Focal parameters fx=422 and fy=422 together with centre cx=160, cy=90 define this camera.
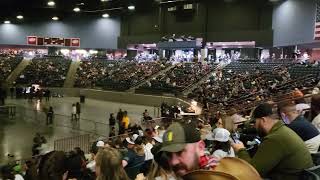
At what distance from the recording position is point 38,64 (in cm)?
4678

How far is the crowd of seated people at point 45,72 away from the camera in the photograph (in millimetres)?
42003

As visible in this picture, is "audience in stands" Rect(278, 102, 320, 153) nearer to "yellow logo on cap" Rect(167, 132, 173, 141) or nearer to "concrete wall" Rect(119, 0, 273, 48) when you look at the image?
"yellow logo on cap" Rect(167, 132, 173, 141)

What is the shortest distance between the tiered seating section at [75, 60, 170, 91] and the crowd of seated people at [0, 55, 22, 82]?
7.15 metres

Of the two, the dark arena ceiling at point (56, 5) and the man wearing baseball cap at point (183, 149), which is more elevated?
the dark arena ceiling at point (56, 5)

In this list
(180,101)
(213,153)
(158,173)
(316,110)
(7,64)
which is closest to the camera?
(158,173)

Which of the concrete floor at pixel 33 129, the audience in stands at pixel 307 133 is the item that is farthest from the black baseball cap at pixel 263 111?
the concrete floor at pixel 33 129

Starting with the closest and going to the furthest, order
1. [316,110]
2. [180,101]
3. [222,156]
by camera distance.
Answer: [222,156], [316,110], [180,101]

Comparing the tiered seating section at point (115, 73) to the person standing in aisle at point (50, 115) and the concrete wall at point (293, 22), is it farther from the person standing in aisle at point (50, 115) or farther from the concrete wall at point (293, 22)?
the person standing in aisle at point (50, 115)

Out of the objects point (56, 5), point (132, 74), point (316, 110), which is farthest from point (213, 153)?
point (56, 5)

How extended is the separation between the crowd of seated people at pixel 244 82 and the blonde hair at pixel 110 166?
51.0 ft

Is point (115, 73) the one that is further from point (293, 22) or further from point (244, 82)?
point (244, 82)

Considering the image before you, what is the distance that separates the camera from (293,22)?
32.8 meters

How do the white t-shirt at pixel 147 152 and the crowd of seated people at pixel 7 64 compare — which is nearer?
the white t-shirt at pixel 147 152

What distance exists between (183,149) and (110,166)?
55.3 inches
